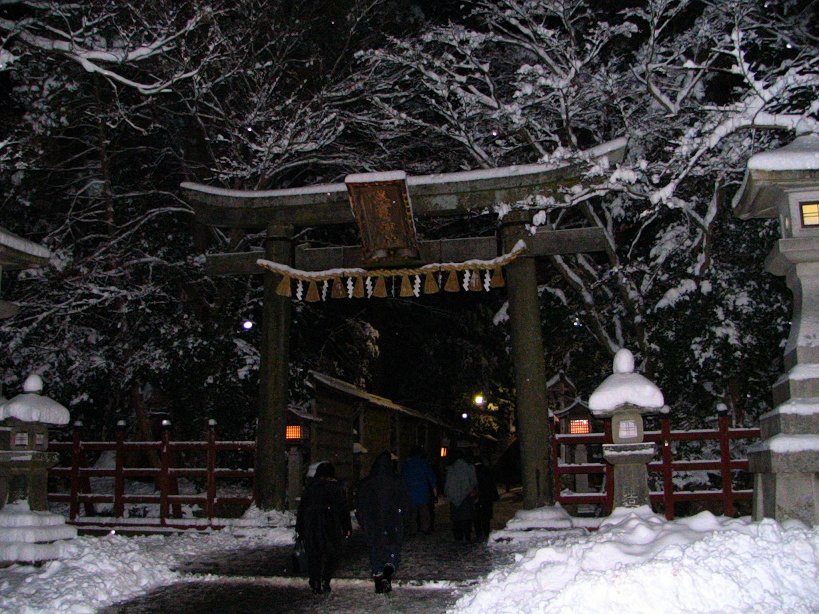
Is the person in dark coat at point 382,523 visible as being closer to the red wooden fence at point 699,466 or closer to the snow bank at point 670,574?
the snow bank at point 670,574

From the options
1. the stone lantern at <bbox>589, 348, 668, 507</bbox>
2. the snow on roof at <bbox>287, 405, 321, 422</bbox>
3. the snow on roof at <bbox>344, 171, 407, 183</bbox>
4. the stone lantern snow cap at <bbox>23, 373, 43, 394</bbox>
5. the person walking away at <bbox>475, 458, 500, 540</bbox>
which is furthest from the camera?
the snow on roof at <bbox>287, 405, 321, 422</bbox>

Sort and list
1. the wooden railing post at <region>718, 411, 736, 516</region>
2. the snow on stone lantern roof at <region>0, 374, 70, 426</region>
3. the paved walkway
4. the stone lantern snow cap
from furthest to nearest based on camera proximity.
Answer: the wooden railing post at <region>718, 411, 736, 516</region> < the stone lantern snow cap < the snow on stone lantern roof at <region>0, 374, 70, 426</region> < the paved walkway

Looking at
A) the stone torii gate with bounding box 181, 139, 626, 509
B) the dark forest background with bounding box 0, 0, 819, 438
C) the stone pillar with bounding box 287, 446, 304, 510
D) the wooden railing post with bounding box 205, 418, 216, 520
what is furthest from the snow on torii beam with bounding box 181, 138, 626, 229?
the stone pillar with bounding box 287, 446, 304, 510

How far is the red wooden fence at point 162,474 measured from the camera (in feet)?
48.9

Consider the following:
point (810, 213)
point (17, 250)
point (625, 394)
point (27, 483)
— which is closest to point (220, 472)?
point (27, 483)

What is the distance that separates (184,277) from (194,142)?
3.95 metres

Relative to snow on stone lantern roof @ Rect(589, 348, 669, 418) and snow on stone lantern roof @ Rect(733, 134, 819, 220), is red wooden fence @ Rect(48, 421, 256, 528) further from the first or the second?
snow on stone lantern roof @ Rect(733, 134, 819, 220)

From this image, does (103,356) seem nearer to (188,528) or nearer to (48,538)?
(188,528)

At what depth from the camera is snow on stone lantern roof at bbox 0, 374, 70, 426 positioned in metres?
10.6

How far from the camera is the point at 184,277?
56.4ft

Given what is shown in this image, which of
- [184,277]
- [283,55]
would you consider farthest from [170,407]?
[283,55]

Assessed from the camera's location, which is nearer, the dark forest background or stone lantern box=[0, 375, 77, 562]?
stone lantern box=[0, 375, 77, 562]

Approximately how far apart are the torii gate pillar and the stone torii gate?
18 millimetres

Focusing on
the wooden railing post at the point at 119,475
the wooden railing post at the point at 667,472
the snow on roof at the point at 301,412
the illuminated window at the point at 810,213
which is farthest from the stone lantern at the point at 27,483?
the illuminated window at the point at 810,213
